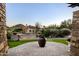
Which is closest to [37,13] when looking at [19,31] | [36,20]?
[36,20]

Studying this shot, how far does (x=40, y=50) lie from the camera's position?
15.2ft

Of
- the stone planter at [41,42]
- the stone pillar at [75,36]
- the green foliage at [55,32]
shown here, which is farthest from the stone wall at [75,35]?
the stone planter at [41,42]

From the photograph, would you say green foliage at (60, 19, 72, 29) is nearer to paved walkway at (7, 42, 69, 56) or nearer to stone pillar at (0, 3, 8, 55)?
paved walkway at (7, 42, 69, 56)

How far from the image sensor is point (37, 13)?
4586mm

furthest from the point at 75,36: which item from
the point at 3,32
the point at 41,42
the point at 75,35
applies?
the point at 3,32

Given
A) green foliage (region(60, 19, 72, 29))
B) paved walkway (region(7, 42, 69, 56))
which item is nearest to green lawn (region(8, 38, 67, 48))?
paved walkway (region(7, 42, 69, 56))

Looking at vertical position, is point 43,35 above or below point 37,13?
below

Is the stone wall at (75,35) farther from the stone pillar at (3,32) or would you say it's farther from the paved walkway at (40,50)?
the stone pillar at (3,32)

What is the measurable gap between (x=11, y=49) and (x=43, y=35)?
21.5 inches

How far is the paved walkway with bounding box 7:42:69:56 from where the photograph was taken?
4.62 m

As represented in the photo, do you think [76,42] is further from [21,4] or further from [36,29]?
[21,4]

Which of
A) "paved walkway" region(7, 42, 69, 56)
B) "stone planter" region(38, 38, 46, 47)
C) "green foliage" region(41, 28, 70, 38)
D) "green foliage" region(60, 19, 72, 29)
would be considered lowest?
"paved walkway" region(7, 42, 69, 56)

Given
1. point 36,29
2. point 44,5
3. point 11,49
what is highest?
point 44,5

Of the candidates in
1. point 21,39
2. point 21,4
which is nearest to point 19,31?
point 21,39
